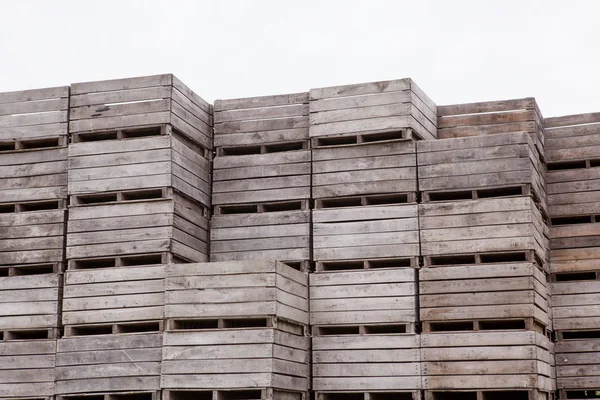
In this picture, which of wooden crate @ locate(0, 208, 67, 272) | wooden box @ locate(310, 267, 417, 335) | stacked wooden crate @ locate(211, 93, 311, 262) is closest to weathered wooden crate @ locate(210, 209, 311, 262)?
stacked wooden crate @ locate(211, 93, 311, 262)

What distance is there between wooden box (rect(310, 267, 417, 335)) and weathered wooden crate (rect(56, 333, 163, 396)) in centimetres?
208

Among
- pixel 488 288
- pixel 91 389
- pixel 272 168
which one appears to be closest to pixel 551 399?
pixel 488 288

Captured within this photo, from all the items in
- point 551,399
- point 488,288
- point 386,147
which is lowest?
point 551,399

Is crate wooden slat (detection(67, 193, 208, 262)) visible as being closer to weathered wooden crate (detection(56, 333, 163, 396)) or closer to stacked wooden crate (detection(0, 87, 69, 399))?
stacked wooden crate (detection(0, 87, 69, 399))

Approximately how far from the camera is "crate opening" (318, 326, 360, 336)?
12562 millimetres

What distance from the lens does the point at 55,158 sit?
1293 centimetres

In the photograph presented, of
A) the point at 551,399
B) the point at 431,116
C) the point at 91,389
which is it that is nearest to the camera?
the point at 91,389

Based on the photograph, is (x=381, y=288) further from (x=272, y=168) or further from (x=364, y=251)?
(x=272, y=168)

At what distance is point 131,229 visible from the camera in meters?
12.3

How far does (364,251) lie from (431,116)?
7.50ft

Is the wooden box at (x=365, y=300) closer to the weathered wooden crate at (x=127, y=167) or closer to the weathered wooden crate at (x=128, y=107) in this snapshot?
the weathered wooden crate at (x=127, y=167)

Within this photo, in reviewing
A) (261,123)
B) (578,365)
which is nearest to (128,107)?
(261,123)

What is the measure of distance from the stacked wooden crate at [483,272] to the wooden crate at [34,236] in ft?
14.9

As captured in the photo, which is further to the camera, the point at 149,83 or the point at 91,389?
the point at 149,83
